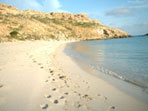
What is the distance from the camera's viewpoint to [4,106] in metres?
2.64

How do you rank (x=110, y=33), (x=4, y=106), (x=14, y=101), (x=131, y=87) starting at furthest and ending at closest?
(x=110, y=33) → (x=131, y=87) → (x=14, y=101) → (x=4, y=106)

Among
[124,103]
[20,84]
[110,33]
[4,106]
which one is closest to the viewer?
[4,106]

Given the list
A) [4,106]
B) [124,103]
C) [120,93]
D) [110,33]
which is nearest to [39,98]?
[4,106]

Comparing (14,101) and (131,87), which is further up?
(14,101)

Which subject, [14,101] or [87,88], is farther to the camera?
[87,88]

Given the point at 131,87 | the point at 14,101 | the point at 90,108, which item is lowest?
the point at 131,87

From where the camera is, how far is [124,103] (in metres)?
3.06

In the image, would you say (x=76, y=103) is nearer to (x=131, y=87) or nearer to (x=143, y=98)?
(x=143, y=98)

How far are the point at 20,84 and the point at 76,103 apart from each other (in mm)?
2335

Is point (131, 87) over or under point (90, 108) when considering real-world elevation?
under

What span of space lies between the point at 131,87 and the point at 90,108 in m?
2.51

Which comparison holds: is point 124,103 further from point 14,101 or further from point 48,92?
point 14,101

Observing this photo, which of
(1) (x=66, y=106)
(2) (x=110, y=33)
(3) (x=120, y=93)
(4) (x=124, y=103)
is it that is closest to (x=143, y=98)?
(3) (x=120, y=93)

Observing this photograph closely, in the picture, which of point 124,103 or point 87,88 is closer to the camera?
point 124,103
